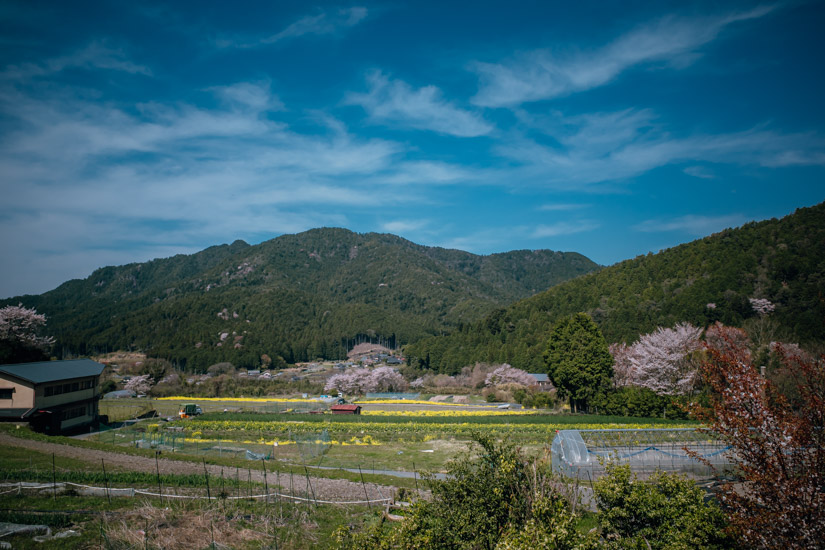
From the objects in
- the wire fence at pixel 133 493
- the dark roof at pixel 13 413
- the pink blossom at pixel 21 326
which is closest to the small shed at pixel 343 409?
the dark roof at pixel 13 413

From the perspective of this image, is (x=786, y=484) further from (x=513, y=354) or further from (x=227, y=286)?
(x=227, y=286)

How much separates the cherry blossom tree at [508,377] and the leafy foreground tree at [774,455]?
2094 inches

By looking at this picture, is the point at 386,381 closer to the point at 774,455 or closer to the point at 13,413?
the point at 13,413

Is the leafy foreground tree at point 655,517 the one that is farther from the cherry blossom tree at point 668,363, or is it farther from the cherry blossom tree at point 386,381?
the cherry blossom tree at point 386,381

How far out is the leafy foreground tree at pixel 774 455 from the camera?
673 centimetres

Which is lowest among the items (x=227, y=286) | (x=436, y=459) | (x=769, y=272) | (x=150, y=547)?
(x=436, y=459)

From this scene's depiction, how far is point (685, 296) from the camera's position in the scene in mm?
66812

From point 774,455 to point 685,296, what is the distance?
230ft

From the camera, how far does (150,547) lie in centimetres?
1051

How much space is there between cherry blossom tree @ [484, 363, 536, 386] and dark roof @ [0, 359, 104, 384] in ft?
153

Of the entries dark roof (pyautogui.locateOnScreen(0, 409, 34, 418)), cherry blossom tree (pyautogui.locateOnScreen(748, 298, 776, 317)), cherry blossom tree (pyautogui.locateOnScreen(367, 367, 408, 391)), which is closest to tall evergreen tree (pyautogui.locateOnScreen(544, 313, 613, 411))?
cherry blossom tree (pyautogui.locateOnScreen(367, 367, 408, 391))

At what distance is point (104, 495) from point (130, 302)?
633 ft

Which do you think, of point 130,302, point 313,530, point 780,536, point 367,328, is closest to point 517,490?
point 780,536

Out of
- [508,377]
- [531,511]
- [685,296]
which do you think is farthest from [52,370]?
[685,296]
